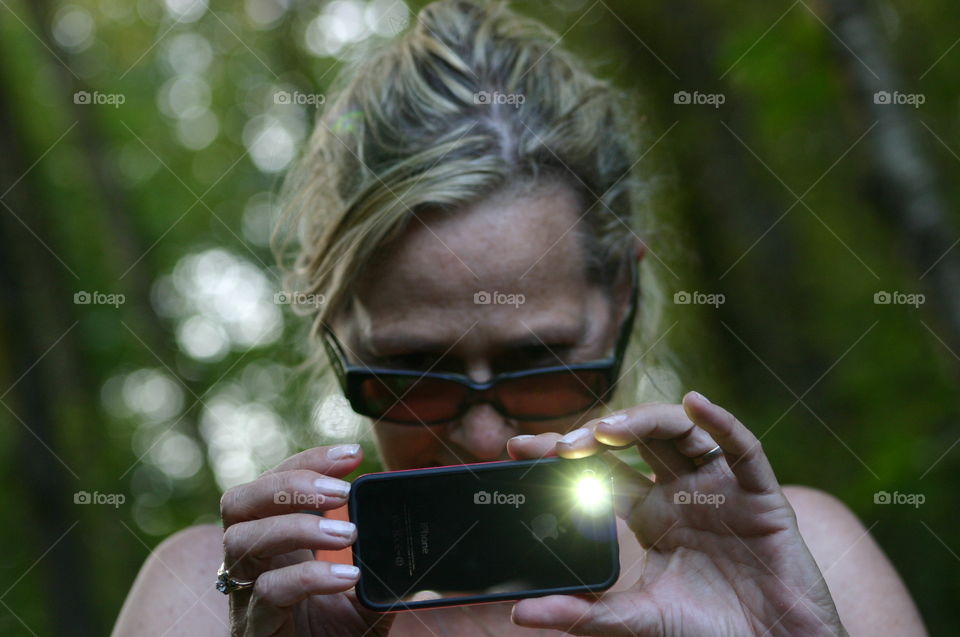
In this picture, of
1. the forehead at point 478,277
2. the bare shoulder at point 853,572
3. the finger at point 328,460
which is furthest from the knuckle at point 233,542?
the bare shoulder at point 853,572

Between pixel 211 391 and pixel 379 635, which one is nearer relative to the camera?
pixel 379 635

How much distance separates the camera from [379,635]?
6.24 feet

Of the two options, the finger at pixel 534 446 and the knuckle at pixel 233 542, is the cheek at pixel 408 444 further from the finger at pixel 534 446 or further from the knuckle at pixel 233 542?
the knuckle at pixel 233 542

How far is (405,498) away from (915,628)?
1498 mm

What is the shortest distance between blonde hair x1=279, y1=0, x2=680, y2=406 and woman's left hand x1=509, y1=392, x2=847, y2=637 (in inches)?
29.5

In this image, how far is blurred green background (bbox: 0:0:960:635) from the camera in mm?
3549

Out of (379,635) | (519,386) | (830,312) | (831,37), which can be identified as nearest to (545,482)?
(519,386)

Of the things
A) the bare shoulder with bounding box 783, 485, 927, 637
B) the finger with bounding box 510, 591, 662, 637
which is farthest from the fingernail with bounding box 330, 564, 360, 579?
the bare shoulder with bounding box 783, 485, 927, 637

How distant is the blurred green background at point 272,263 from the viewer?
3.55 m

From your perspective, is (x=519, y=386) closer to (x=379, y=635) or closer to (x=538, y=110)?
(x=379, y=635)

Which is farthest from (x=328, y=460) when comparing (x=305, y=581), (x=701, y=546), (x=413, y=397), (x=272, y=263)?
(x=272, y=263)

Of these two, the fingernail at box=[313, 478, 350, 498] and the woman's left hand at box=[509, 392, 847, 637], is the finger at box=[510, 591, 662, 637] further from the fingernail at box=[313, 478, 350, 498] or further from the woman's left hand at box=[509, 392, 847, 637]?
the fingernail at box=[313, 478, 350, 498]

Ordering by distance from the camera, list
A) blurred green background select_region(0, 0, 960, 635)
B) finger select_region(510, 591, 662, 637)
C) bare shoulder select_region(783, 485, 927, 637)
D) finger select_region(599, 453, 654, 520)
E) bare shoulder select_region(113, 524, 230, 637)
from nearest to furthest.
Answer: finger select_region(510, 591, 662, 637), finger select_region(599, 453, 654, 520), bare shoulder select_region(783, 485, 927, 637), bare shoulder select_region(113, 524, 230, 637), blurred green background select_region(0, 0, 960, 635)

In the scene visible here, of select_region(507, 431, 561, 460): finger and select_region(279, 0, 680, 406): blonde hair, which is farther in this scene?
select_region(279, 0, 680, 406): blonde hair
